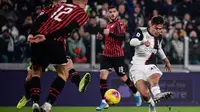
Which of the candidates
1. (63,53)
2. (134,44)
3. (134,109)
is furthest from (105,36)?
(63,53)

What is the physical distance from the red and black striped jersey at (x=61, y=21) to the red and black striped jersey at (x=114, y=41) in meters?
4.28

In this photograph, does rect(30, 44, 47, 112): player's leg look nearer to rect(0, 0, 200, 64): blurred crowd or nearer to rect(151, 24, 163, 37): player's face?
rect(151, 24, 163, 37): player's face

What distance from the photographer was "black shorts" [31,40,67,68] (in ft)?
32.1

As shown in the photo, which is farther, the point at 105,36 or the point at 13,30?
the point at 13,30

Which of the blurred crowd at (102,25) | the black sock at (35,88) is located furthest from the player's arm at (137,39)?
the blurred crowd at (102,25)

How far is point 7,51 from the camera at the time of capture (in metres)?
15.4

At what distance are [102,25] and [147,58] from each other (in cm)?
573

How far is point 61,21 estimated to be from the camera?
9773 millimetres

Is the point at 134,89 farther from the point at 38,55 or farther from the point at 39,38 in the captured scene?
the point at 39,38

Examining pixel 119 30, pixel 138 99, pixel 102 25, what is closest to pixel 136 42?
pixel 119 30

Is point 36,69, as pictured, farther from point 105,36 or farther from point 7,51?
point 7,51

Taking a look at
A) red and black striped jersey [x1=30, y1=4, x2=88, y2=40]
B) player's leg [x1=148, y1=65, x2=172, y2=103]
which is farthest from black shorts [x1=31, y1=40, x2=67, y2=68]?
player's leg [x1=148, y1=65, x2=172, y2=103]

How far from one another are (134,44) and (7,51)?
506 centimetres

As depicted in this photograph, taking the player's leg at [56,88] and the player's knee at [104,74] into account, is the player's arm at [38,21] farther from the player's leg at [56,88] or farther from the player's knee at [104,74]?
the player's knee at [104,74]
